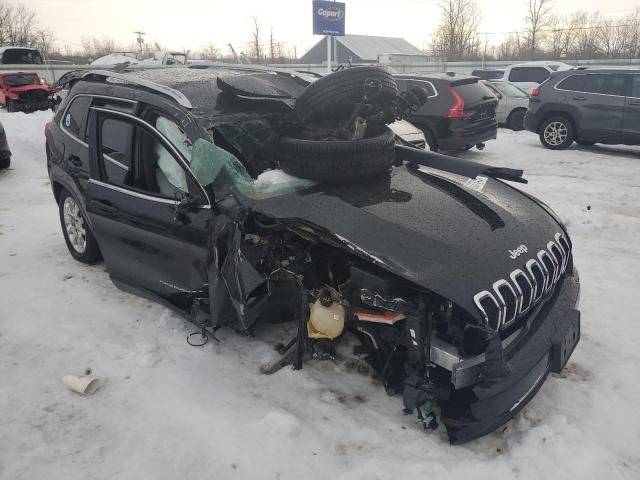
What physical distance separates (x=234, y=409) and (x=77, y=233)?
2.75 m

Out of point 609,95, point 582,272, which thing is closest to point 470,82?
point 609,95

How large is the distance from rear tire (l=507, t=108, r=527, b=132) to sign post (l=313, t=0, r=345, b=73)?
5.82 metres

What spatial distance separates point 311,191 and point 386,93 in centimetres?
96

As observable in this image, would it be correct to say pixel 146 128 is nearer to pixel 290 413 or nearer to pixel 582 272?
pixel 290 413

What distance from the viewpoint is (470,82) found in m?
9.40

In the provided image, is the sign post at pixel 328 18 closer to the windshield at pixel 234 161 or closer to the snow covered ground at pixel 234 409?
the windshield at pixel 234 161

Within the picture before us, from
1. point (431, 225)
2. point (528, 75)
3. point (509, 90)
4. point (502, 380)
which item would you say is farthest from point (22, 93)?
point (502, 380)

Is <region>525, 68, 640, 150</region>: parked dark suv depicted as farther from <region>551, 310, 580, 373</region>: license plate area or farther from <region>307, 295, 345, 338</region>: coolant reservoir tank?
<region>307, 295, 345, 338</region>: coolant reservoir tank

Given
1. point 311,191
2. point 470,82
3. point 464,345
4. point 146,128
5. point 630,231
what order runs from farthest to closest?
point 470,82 → point 630,231 → point 146,128 → point 311,191 → point 464,345

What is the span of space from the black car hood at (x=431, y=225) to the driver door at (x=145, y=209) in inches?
23.2

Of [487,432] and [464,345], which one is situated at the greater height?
[464,345]

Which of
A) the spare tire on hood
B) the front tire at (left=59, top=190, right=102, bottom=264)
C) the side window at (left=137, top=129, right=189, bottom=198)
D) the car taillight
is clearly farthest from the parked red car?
the spare tire on hood

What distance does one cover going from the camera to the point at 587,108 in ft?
32.0

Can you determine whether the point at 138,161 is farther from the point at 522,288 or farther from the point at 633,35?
the point at 633,35
